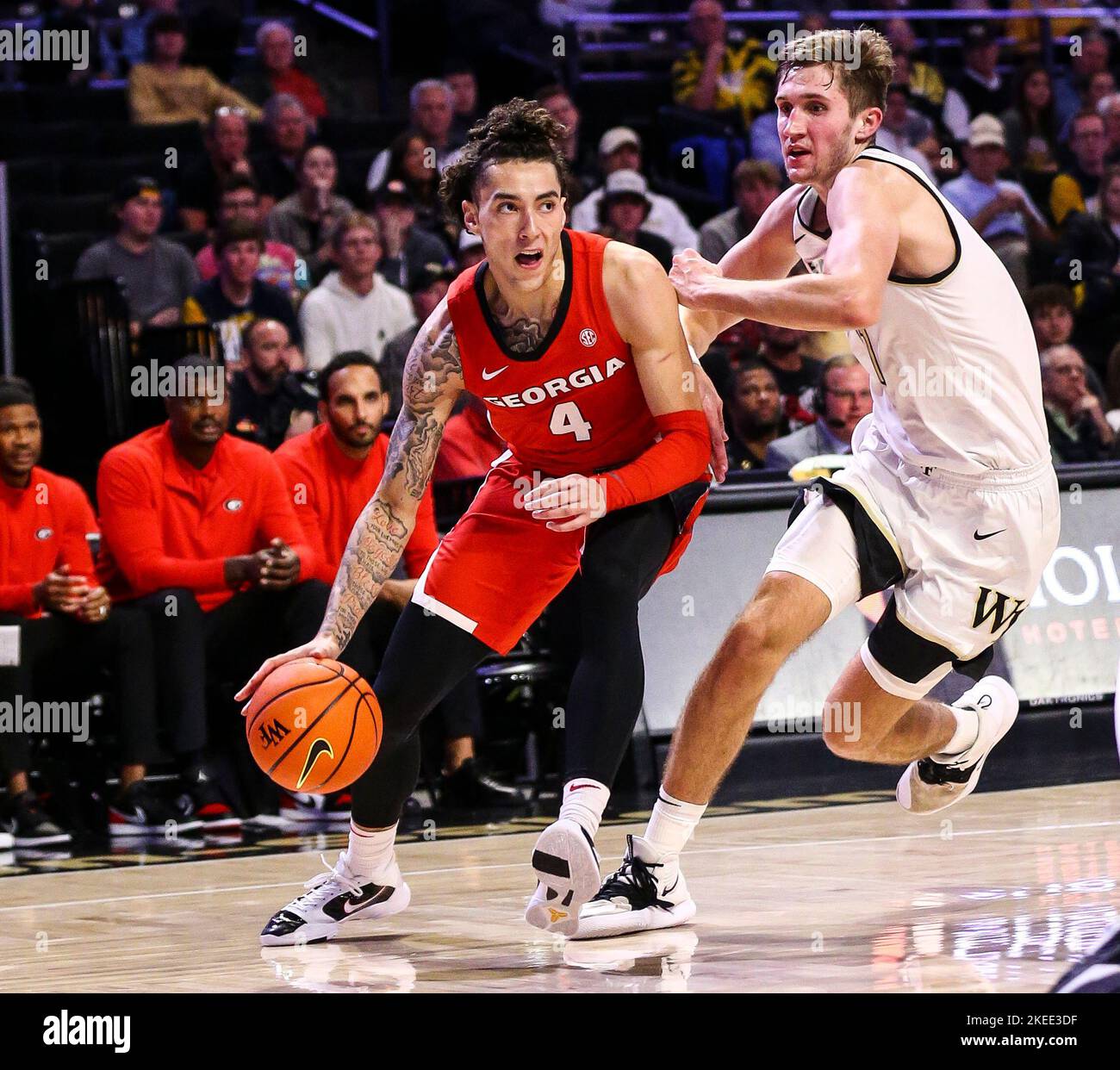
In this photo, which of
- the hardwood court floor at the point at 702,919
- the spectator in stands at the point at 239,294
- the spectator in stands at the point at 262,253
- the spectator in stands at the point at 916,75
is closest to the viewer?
the hardwood court floor at the point at 702,919

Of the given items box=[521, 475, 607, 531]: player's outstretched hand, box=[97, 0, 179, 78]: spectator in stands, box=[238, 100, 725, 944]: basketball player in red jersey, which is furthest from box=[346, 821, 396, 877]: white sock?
box=[97, 0, 179, 78]: spectator in stands

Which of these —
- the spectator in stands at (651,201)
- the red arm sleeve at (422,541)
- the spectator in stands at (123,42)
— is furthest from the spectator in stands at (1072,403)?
the spectator in stands at (123,42)

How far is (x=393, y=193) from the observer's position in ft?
32.7

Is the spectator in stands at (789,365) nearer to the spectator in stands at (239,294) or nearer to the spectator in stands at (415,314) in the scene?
the spectator in stands at (415,314)

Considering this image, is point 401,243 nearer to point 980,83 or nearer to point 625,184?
point 625,184

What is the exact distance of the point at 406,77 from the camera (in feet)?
45.2

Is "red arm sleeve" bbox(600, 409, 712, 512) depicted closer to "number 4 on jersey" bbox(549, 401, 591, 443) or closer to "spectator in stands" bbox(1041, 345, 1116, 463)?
"number 4 on jersey" bbox(549, 401, 591, 443)

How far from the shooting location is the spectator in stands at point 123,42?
41.3ft

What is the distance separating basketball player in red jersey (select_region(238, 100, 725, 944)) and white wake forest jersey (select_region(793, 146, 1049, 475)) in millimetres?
468

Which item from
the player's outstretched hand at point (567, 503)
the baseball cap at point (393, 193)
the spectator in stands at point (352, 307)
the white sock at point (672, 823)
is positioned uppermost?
the baseball cap at point (393, 193)

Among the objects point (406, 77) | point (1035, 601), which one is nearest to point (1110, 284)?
point (1035, 601)

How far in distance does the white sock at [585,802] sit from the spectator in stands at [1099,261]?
7544 millimetres

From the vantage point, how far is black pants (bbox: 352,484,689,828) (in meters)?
4.39
